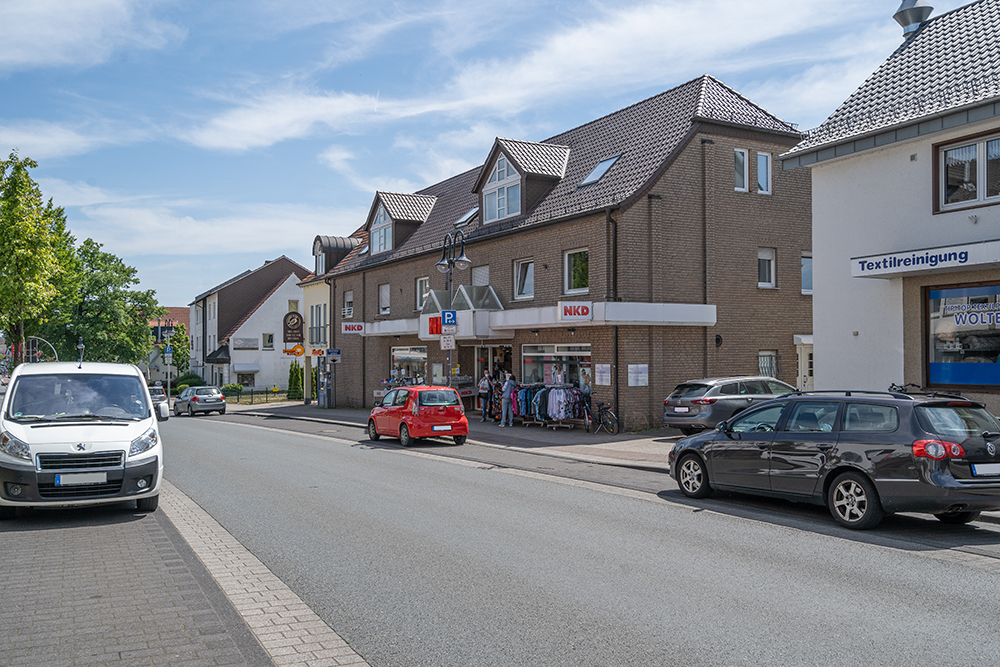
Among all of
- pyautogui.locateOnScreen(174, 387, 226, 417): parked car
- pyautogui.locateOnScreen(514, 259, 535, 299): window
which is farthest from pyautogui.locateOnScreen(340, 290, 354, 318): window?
pyautogui.locateOnScreen(514, 259, 535, 299): window

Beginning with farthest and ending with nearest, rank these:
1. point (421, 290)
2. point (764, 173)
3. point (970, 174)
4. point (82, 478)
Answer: point (421, 290)
point (764, 173)
point (970, 174)
point (82, 478)

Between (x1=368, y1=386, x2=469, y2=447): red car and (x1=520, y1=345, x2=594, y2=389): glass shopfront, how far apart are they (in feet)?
13.7

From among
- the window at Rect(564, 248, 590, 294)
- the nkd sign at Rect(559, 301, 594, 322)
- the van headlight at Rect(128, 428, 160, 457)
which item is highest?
the window at Rect(564, 248, 590, 294)

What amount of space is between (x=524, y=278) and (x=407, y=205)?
12.2 meters

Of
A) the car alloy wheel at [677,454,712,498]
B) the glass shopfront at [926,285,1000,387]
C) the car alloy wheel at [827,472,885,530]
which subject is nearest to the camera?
the car alloy wheel at [827,472,885,530]

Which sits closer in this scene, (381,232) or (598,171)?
(598,171)

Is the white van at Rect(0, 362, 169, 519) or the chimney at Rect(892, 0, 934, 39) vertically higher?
the chimney at Rect(892, 0, 934, 39)

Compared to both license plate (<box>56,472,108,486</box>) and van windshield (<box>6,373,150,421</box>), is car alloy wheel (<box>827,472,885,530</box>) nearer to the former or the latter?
license plate (<box>56,472,108,486</box>)

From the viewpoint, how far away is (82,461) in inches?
353

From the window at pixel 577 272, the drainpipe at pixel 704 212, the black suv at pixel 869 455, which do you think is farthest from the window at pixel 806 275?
the black suv at pixel 869 455

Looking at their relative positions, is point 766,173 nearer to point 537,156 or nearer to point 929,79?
point 537,156

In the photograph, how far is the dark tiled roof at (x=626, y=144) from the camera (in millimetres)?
22922

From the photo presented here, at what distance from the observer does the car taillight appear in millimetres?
8383

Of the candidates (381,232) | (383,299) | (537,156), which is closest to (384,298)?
(383,299)
